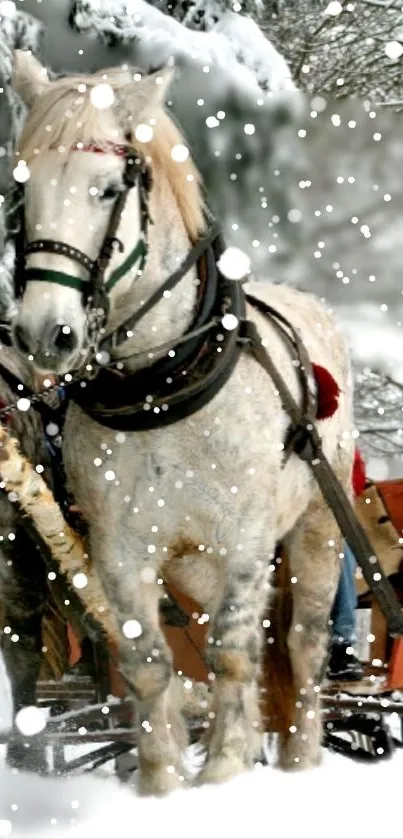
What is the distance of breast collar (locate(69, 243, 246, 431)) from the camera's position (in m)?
3.33

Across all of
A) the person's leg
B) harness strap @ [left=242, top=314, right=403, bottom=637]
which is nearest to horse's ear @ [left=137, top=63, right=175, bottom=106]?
harness strap @ [left=242, top=314, right=403, bottom=637]

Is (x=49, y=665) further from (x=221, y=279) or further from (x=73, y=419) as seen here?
(x=221, y=279)

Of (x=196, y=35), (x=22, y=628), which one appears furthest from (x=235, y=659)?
(x=196, y=35)

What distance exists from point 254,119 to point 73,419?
6290mm

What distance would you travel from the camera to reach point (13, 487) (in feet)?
11.6

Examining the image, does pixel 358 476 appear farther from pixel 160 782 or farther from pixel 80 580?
pixel 160 782

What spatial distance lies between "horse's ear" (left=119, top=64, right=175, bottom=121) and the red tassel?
1119mm

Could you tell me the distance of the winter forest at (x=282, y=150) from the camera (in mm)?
3559

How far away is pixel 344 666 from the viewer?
4.95 metres

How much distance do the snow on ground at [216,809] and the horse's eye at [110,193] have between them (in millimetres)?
1438

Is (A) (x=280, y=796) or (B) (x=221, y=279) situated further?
(B) (x=221, y=279)

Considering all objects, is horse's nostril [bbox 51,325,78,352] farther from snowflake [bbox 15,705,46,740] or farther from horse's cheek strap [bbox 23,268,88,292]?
snowflake [bbox 15,705,46,740]

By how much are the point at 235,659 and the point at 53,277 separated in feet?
3.78

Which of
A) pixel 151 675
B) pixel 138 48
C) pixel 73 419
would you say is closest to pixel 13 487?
pixel 73 419
